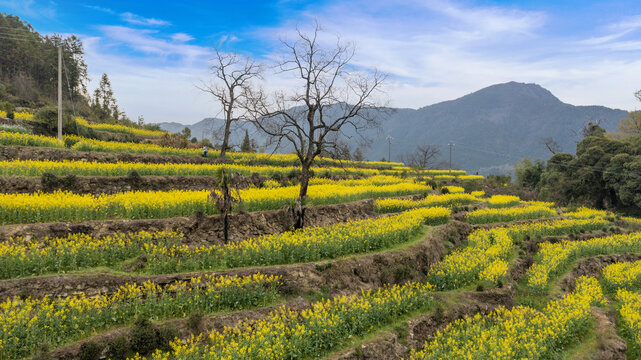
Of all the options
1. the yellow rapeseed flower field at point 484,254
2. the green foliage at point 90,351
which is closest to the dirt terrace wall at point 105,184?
the green foliage at point 90,351

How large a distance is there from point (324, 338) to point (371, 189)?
21014 mm

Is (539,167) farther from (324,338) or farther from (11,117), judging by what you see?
(11,117)

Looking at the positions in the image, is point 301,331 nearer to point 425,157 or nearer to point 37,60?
point 425,157

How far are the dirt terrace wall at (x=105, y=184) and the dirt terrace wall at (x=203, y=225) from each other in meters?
5.30

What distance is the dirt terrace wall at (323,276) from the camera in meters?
10.7

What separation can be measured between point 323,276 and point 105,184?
14140mm

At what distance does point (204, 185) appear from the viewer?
23.9 meters

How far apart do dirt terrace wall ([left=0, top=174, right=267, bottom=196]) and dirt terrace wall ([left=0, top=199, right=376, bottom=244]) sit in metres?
5.30

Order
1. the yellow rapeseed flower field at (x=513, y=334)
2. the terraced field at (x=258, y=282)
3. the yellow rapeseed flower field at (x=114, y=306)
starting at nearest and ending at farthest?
the yellow rapeseed flower field at (x=114, y=306)
the terraced field at (x=258, y=282)
the yellow rapeseed flower field at (x=513, y=334)

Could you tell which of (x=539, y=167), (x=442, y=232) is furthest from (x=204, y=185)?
(x=539, y=167)

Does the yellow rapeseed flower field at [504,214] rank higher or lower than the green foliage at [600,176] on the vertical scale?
lower

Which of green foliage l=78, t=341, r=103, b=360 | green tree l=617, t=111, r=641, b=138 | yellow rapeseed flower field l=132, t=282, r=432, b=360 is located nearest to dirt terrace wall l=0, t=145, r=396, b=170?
green foliage l=78, t=341, r=103, b=360

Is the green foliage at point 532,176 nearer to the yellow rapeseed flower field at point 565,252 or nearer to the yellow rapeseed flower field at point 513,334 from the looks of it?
the yellow rapeseed flower field at point 565,252

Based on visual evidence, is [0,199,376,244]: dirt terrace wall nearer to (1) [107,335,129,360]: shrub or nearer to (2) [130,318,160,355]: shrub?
(2) [130,318,160,355]: shrub
